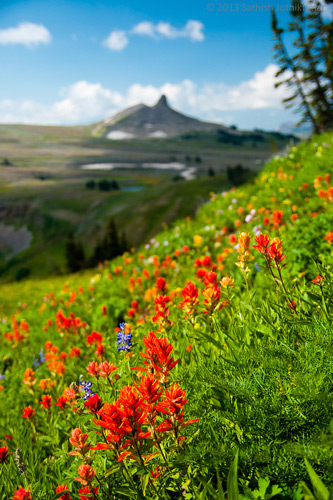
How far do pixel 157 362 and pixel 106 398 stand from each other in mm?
716

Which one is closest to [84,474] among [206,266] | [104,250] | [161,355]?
[161,355]

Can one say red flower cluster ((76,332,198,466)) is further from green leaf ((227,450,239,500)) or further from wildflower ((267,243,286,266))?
wildflower ((267,243,286,266))

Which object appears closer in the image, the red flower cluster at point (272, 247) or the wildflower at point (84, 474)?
the wildflower at point (84, 474)

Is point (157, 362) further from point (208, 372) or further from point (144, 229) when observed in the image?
point (144, 229)

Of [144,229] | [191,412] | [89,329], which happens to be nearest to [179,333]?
[191,412]

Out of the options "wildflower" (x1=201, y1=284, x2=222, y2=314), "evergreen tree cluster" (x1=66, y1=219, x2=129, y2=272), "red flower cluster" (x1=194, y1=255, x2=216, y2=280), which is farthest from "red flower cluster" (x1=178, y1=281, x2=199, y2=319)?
"evergreen tree cluster" (x1=66, y1=219, x2=129, y2=272)

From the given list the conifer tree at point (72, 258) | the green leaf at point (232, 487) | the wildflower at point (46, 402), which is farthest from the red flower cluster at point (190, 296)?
the conifer tree at point (72, 258)

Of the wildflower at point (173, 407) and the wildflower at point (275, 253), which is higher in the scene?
the wildflower at point (275, 253)

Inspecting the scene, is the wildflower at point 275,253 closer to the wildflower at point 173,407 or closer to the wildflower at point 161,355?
the wildflower at point 161,355

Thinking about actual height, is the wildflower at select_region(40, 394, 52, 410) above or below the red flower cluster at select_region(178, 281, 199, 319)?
below

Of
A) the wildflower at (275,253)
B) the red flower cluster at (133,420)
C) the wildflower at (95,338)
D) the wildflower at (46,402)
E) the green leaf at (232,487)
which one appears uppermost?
the wildflower at (275,253)

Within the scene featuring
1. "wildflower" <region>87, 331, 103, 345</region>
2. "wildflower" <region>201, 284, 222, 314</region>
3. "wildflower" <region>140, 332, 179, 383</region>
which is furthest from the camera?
"wildflower" <region>87, 331, 103, 345</region>

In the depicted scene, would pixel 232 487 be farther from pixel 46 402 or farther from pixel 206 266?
pixel 206 266

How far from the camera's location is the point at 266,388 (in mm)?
1832
